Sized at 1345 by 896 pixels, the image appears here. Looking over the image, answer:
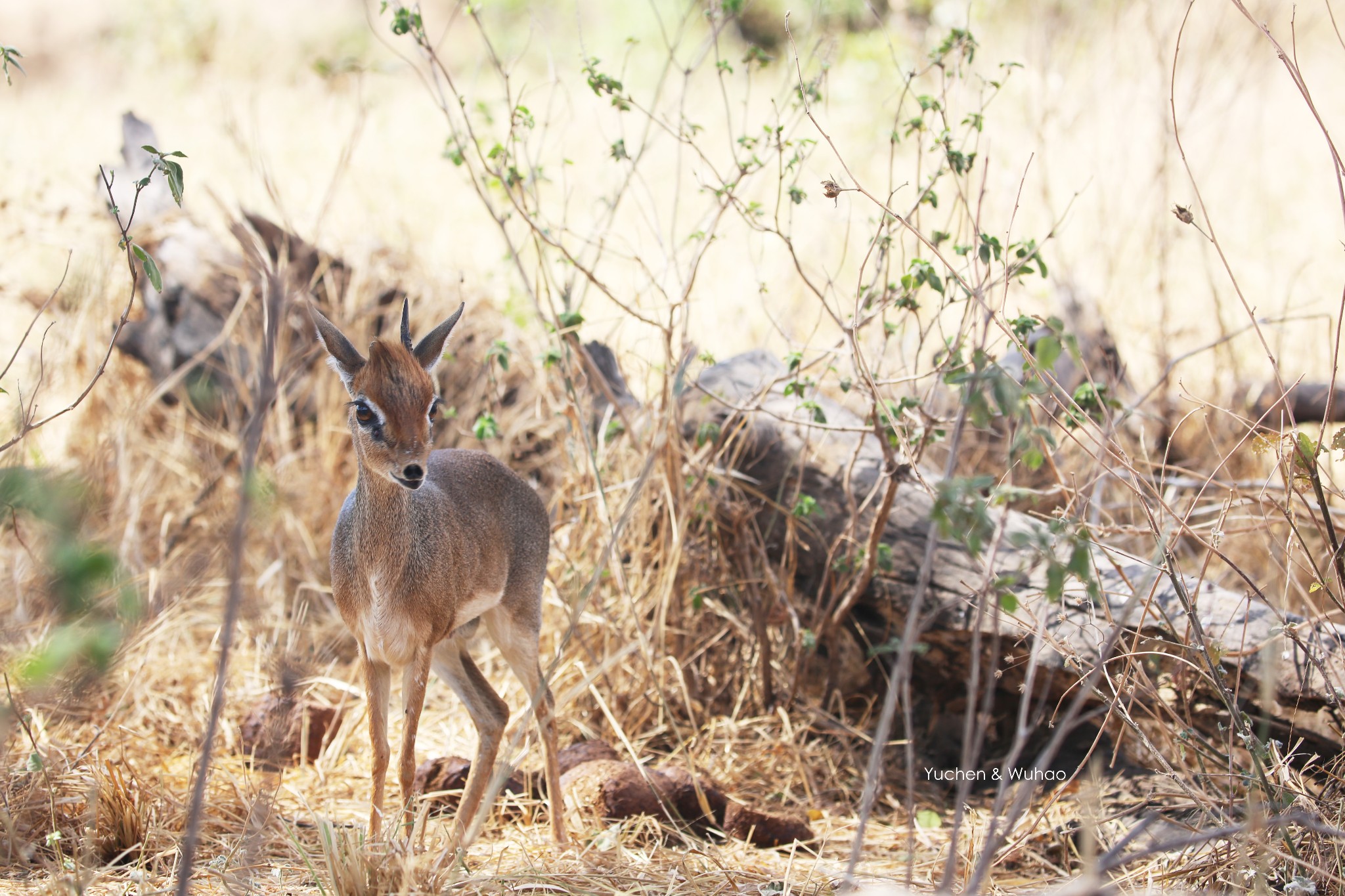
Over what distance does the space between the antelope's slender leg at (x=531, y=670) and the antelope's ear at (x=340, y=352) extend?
3.73ft

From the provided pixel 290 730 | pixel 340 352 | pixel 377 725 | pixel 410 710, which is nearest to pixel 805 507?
pixel 410 710

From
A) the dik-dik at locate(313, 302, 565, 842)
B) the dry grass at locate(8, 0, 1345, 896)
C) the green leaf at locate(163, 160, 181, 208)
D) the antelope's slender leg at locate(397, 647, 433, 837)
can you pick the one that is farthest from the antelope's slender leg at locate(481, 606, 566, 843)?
the green leaf at locate(163, 160, 181, 208)

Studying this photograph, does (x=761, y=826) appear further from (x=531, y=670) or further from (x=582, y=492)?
(x=582, y=492)

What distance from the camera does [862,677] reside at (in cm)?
502

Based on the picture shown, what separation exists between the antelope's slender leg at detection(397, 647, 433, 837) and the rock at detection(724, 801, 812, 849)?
1198 millimetres

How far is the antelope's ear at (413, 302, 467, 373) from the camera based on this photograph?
3459 millimetres

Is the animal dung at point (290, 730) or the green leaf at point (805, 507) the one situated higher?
the green leaf at point (805, 507)

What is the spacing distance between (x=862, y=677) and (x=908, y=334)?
282 centimetres

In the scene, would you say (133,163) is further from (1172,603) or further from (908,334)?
(1172,603)

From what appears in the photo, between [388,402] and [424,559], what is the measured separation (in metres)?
0.56

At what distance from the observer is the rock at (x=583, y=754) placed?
4.42m

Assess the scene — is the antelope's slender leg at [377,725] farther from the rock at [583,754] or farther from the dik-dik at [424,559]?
the rock at [583,754]

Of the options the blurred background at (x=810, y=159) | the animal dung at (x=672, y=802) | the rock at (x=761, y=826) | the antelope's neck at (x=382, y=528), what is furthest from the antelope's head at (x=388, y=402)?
the rock at (x=761, y=826)

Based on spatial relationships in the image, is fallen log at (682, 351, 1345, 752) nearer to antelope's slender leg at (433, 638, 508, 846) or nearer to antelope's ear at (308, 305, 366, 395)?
antelope's slender leg at (433, 638, 508, 846)
